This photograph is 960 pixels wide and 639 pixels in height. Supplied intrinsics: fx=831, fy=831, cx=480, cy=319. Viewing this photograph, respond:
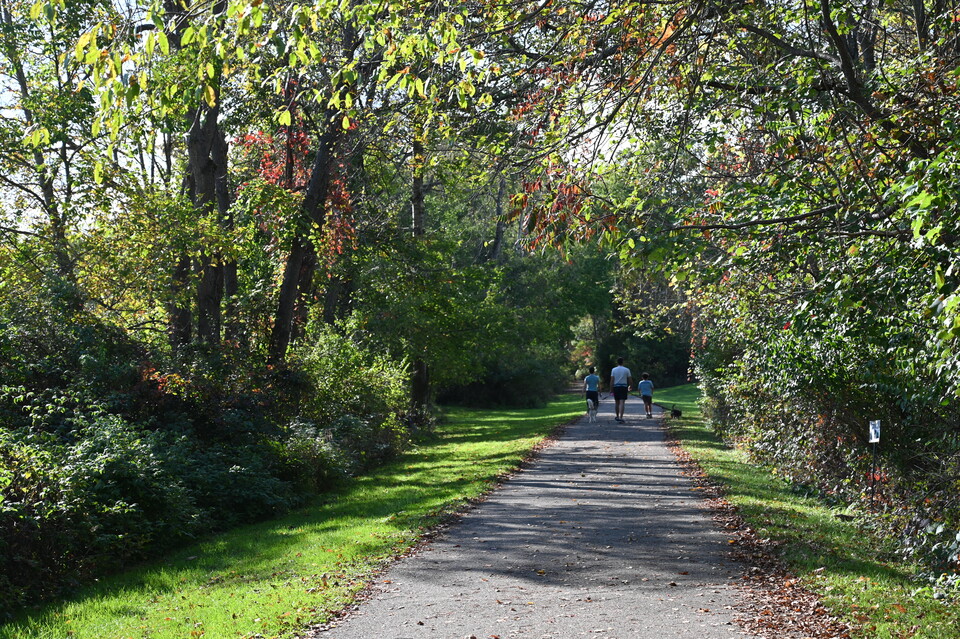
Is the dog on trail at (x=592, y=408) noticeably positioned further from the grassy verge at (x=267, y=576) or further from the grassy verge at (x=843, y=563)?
the grassy verge at (x=843, y=563)

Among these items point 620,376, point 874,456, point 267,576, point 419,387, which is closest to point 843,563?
point 874,456

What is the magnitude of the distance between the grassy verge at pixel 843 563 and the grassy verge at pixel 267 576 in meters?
4.05

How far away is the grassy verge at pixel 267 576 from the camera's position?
681cm

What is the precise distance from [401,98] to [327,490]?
26.4ft

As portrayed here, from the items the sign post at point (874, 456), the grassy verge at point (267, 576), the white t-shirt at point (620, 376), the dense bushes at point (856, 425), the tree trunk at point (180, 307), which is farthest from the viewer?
the white t-shirt at point (620, 376)

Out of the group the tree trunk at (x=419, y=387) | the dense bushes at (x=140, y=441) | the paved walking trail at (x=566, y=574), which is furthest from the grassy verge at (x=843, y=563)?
the tree trunk at (x=419, y=387)

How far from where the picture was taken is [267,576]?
329 inches

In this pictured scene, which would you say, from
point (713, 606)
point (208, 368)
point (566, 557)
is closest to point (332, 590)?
point (566, 557)

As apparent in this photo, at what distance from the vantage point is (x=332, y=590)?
7.51m

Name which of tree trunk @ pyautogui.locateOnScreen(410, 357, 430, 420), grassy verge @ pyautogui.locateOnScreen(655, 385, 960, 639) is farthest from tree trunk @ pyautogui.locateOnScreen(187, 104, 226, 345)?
tree trunk @ pyautogui.locateOnScreen(410, 357, 430, 420)

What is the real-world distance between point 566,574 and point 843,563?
270 centimetres

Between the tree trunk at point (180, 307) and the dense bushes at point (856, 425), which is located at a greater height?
the tree trunk at point (180, 307)

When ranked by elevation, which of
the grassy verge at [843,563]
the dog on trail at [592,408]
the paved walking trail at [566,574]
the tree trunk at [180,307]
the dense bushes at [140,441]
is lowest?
the grassy verge at [843,563]

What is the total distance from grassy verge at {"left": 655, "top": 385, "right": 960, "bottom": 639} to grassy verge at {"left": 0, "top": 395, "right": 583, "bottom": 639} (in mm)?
4055
